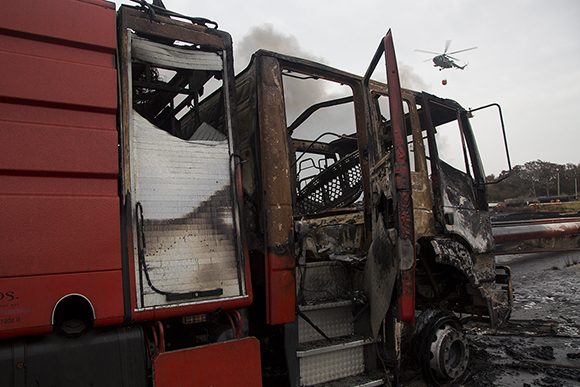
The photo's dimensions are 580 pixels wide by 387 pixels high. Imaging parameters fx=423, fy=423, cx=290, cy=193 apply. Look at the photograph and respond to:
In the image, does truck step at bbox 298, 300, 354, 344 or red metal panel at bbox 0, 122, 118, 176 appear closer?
red metal panel at bbox 0, 122, 118, 176

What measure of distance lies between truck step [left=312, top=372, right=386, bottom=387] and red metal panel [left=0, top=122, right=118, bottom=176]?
2.21m

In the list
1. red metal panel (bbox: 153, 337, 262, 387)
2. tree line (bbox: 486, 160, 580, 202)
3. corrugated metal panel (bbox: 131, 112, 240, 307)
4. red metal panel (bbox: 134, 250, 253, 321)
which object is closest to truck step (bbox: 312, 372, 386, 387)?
red metal panel (bbox: 153, 337, 262, 387)

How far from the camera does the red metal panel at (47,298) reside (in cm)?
207

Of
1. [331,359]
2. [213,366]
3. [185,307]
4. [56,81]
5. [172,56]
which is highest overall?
[172,56]

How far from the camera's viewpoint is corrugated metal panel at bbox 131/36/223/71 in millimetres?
2689

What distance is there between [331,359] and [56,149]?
2.42 meters

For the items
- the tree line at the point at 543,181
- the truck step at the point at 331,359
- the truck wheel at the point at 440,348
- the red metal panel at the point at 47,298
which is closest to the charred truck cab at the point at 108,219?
the red metal panel at the point at 47,298

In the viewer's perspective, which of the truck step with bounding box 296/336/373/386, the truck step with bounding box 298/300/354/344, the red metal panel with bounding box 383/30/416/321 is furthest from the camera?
the truck step with bounding box 298/300/354/344

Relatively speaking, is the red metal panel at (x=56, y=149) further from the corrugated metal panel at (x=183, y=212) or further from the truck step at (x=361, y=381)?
the truck step at (x=361, y=381)

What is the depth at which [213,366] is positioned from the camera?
2512 mm

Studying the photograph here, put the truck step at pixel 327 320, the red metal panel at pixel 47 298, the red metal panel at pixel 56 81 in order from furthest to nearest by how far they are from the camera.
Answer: the truck step at pixel 327 320
the red metal panel at pixel 56 81
the red metal panel at pixel 47 298

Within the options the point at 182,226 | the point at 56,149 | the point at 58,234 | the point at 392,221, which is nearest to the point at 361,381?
the point at 392,221

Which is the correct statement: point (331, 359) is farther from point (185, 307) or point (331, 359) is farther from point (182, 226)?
point (182, 226)

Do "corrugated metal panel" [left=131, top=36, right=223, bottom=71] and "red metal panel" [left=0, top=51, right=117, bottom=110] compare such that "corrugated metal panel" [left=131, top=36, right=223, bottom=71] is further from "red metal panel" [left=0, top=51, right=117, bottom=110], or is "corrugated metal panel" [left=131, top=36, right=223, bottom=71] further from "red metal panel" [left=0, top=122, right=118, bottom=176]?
"red metal panel" [left=0, top=122, right=118, bottom=176]
